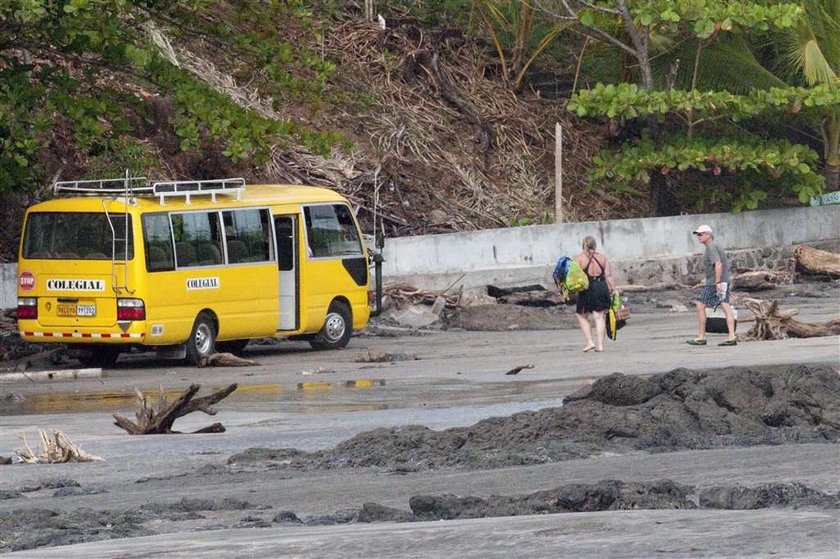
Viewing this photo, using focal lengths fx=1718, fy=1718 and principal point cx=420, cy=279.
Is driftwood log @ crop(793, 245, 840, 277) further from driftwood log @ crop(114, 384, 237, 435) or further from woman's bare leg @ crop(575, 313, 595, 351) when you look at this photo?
driftwood log @ crop(114, 384, 237, 435)

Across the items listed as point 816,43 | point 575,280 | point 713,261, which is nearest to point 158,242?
point 575,280

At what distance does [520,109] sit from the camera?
124 ft

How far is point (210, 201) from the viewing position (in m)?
22.2

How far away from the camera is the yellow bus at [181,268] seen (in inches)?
825

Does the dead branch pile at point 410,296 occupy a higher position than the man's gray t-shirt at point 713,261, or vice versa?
the man's gray t-shirt at point 713,261

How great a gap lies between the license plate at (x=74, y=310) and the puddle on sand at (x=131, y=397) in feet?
7.11

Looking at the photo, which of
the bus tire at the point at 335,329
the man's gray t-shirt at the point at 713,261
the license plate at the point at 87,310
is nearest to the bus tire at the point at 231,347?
the bus tire at the point at 335,329

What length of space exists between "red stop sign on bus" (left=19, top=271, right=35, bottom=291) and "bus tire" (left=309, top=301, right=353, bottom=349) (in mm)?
4318

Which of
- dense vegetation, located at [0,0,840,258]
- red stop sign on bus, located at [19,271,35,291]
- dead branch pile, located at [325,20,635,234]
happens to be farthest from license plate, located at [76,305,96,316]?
dead branch pile, located at [325,20,635,234]

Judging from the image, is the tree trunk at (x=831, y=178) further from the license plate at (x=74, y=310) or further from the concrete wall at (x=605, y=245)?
the license plate at (x=74, y=310)

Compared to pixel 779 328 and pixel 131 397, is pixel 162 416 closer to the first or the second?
pixel 131 397

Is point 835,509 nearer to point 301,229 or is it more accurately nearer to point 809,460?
point 809,460

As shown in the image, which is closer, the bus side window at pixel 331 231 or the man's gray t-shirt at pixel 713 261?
the man's gray t-shirt at pixel 713 261

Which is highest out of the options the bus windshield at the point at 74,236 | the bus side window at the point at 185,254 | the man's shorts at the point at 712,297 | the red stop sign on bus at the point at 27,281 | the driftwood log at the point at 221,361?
the bus windshield at the point at 74,236
